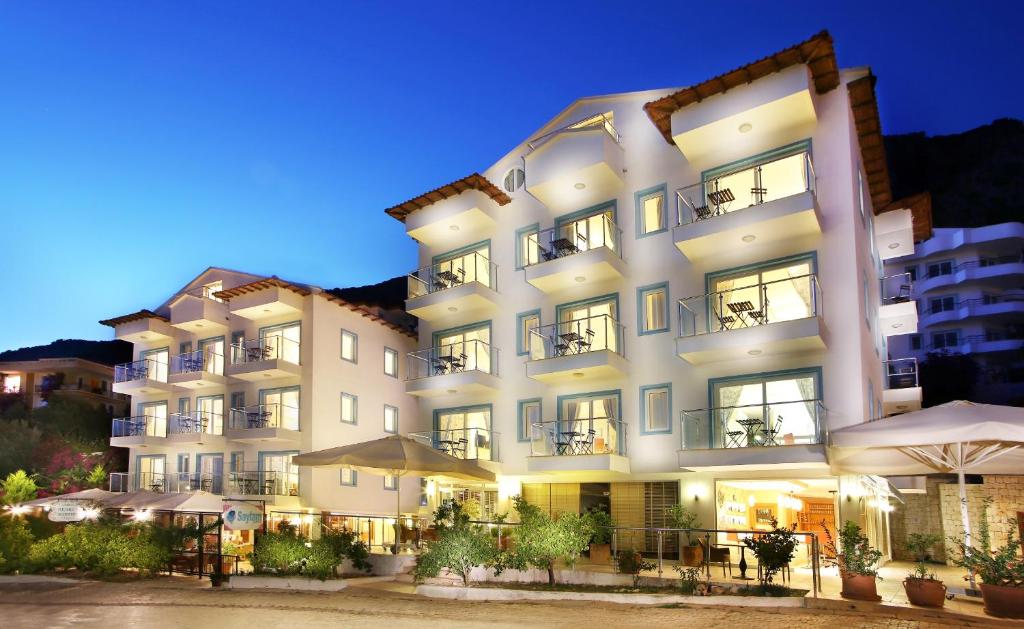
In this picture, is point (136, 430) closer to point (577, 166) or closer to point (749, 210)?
point (577, 166)

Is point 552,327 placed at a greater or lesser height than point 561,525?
greater

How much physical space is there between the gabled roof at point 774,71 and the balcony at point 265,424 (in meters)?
16.2

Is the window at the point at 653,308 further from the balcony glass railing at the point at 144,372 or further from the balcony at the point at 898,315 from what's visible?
the balcony glass railing at the point at 144,372

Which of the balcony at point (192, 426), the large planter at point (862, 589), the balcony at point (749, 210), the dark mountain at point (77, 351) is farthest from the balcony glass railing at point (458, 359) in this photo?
the dark mountain at point (77, 351)

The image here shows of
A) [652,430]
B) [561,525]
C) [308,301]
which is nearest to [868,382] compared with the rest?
[652,430]

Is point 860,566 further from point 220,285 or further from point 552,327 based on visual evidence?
point 220,285

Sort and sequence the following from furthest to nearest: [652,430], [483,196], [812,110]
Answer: [483,196], [652,430], [812,110]

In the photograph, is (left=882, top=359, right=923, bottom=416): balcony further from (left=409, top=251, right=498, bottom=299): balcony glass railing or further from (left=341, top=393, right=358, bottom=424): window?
(left=341, top=393, right=358, bottom=424): window

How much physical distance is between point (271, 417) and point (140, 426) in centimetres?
898

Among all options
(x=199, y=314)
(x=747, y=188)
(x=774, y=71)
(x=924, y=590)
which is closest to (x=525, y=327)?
(x=747, y=188)

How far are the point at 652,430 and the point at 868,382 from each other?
5962 millimetres

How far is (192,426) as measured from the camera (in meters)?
32.6

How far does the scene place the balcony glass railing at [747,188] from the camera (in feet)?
72.2

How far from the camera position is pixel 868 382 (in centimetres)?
2133
